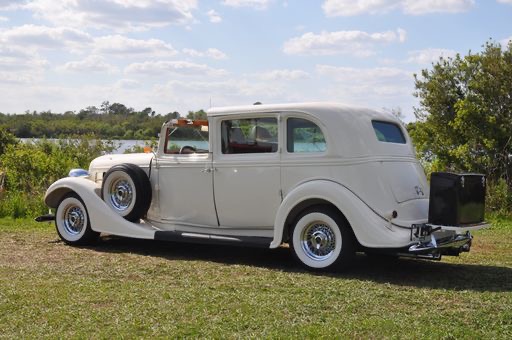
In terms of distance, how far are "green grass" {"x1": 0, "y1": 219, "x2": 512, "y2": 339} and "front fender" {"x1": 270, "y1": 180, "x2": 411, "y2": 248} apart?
43 centimetres

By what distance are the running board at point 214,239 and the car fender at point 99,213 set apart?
24cm

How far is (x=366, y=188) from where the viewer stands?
7.73m

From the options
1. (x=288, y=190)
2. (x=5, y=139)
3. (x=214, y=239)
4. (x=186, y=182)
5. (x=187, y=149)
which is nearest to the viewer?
(x=288, y=190)

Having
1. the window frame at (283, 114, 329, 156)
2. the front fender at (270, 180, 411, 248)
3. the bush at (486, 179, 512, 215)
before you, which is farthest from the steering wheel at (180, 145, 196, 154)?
the bush at (486, 179, 512, 215)

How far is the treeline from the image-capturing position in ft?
56.5

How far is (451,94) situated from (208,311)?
34.2 feet

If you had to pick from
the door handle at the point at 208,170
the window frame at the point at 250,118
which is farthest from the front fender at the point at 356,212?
the door handle at the point at 208,170

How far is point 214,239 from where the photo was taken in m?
8.66

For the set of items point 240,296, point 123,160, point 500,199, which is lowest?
point 240,296

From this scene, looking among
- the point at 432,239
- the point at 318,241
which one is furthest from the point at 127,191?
the point at 432,239

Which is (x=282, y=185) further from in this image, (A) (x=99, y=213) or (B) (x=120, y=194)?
(A) (x=99, y=213)

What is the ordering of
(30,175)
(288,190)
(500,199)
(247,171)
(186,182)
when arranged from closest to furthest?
(288,190), (247,171), (186,182), (500,199), (30,175)

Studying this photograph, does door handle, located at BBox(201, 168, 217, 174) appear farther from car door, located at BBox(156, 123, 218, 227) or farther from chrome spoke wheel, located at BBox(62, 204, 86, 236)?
chrome spoke wheel, located at BBox(62, 204, 86, 236)

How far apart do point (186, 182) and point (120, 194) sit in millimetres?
1122
